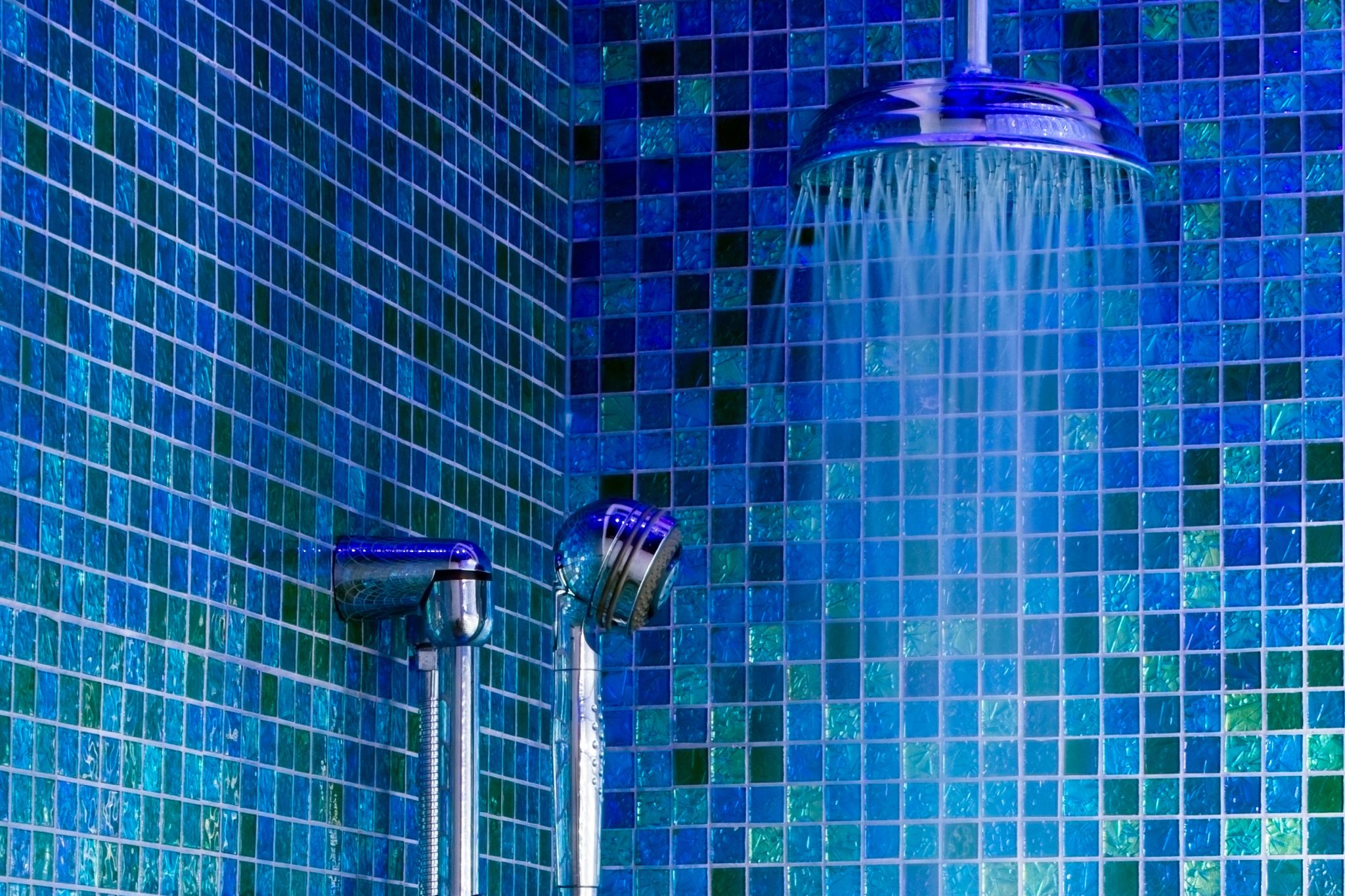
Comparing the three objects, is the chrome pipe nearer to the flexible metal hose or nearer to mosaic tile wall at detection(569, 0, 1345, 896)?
the flexible metal hose

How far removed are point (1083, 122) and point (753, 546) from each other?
0.63 metres

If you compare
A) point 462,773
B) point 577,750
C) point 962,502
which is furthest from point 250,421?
point 962,502

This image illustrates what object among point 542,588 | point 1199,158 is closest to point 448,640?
point 542,588

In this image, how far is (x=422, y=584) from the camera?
5.62 feet

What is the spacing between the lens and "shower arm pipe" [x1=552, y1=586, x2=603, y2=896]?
1858 millimetres

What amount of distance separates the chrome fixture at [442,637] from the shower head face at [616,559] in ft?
0.43

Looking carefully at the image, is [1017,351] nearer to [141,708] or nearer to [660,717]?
[660,717]

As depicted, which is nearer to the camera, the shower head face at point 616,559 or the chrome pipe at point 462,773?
the chrome pipe at point 462,773

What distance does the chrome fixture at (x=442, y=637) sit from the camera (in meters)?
1.71

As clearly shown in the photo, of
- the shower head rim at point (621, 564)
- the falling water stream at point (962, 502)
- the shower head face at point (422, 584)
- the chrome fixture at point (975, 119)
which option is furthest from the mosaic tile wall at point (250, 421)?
the chrome fixture at point (975, 119)

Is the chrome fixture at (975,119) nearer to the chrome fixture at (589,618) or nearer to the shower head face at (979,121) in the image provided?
the shower head face at (979,121)

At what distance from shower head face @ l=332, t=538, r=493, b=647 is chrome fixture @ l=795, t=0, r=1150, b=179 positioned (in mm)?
355

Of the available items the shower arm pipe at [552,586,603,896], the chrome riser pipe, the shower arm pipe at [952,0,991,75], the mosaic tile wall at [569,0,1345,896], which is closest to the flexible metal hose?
the chrome riser pipe

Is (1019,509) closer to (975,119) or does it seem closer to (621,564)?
(621,564)
